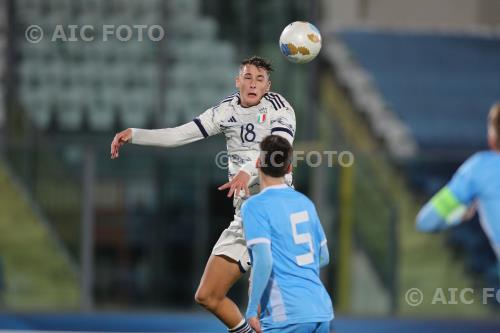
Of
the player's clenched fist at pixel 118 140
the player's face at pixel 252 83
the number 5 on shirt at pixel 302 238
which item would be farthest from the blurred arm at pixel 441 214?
the player's clenched fist at pixel 118 140

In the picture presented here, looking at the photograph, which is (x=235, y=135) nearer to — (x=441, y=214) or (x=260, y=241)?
(x=260, y=241)

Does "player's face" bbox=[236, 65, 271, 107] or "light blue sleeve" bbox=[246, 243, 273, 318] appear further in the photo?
"player's face" bbox=[236, 65, 271, 107]

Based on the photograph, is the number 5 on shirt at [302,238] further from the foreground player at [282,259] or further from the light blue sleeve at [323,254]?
the light blue sleeve at [323,254]

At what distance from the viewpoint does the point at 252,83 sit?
720cm

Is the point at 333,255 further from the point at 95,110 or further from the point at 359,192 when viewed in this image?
the point at 95,110

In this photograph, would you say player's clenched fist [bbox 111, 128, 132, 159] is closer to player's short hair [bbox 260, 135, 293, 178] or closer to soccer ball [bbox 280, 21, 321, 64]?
soccer ball [bbox 280, 21, 321, 64]

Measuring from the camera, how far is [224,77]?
48.8 feet

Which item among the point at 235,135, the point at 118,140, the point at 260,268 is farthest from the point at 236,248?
the point at 260,268

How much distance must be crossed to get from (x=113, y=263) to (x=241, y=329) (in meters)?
4.80

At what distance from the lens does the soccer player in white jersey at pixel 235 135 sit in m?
7.19

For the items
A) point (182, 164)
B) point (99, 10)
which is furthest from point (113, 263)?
point (99, 10)

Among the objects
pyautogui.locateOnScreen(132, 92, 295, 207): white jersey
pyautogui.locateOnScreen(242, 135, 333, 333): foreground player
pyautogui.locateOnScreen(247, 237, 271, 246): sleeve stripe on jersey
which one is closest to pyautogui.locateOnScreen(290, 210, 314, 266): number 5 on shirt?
pyautogui.locateOnScreen(242, 135, 333, 333): foreground player

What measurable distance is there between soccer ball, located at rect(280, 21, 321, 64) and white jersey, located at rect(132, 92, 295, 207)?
0.29 metres

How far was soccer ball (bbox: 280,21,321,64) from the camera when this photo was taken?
7316 millimetres
